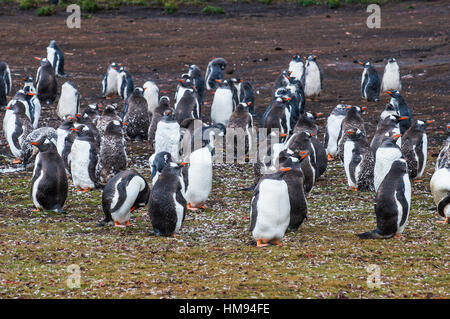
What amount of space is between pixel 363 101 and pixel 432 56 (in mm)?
6042

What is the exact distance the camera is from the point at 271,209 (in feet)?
27.5

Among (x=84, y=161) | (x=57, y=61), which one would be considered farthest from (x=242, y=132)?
(x=57, y=61)

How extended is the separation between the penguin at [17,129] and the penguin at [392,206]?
22.8 feet

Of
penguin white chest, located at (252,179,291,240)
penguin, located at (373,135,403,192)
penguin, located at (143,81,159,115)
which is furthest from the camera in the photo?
penguin, located at (143,81,159,115)

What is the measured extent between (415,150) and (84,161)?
5.24m

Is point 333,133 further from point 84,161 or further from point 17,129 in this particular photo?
point 17,129

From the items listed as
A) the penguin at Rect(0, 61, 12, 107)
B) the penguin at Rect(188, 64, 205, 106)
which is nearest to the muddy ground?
the penguin at Rect(188, 64, 205, 106)

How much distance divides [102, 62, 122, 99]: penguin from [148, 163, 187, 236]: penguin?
34.6 ft

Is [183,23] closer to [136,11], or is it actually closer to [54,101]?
[136,11]

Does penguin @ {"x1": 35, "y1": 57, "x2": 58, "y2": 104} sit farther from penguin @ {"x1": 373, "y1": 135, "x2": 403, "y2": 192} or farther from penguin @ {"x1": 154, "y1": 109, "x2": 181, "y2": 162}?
penguin @ {"x1": 373, "y1": 135, "x2": 403, "y2": 192}

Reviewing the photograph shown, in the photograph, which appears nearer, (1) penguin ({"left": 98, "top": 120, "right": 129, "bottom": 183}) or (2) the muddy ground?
(2) the muddy ground

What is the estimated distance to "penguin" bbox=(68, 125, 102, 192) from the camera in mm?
11250

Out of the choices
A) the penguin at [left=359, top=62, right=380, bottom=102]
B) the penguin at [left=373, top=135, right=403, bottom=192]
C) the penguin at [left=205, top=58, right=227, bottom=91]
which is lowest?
the penguin at [left=373, top=135, right=403, bottom=192]

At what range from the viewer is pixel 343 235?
29.1 ft
